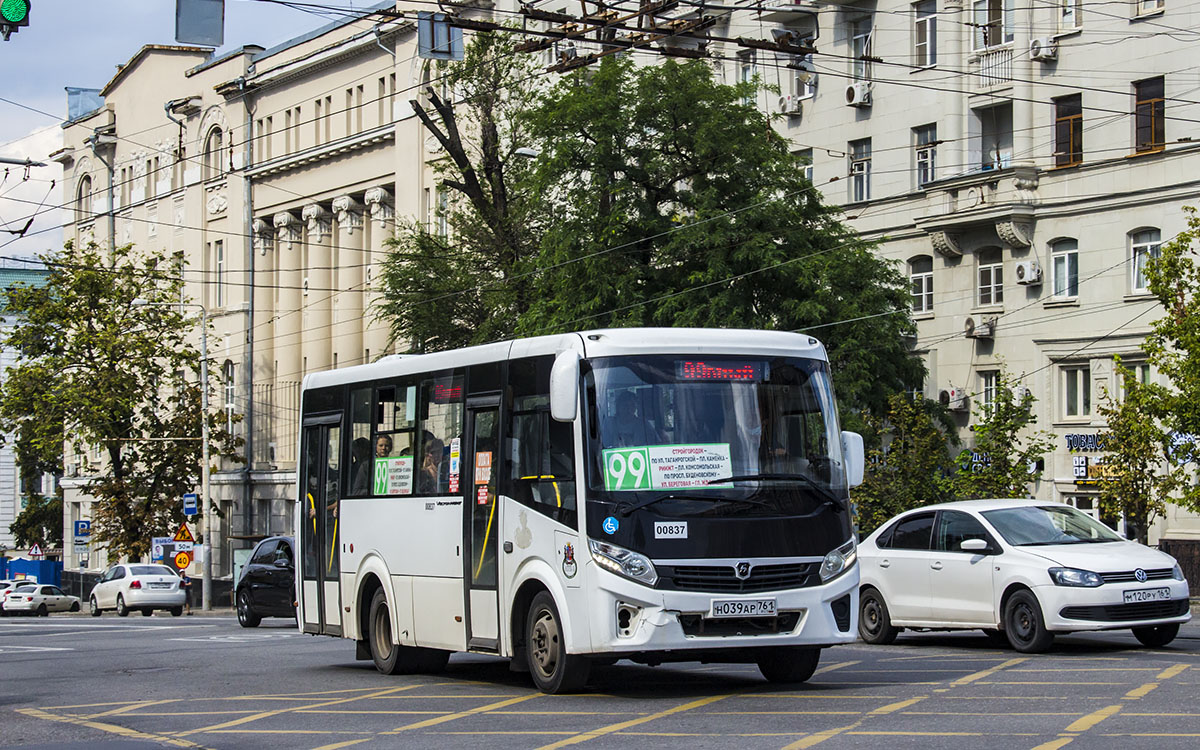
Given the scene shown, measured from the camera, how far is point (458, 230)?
46.3 meters

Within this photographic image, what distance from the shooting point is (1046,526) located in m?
18.1

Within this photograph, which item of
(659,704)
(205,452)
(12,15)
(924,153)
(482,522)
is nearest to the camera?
(659,704)

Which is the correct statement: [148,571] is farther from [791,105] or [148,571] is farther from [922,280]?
[922,280]

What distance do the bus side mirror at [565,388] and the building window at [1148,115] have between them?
2891 centimetres

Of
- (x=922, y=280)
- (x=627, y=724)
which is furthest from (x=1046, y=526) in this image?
(x=922, y=280)

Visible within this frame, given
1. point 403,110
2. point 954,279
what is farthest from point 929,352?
point 403,110

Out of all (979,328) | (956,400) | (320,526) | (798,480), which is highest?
(979,328)

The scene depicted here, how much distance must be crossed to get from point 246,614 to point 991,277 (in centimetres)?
1976

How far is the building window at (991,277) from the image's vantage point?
43.6m

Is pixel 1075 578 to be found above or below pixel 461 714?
above

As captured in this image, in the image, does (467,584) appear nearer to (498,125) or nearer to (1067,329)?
(1067,329)

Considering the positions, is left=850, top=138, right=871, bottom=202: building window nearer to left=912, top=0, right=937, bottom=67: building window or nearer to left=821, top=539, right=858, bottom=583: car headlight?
left=912, top=0, right=937, bottom=67: building window

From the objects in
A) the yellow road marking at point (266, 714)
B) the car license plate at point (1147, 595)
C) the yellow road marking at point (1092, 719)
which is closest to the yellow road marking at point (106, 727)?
the yellow road marking at point (266, 714)

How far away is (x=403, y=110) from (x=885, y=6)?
21.3 meters
